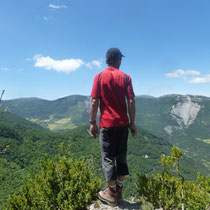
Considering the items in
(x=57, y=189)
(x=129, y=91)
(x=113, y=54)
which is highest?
(x=113, y=54)

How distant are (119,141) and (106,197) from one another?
1388 millimetres

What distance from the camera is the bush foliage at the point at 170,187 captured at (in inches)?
147

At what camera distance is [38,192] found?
3881 mm

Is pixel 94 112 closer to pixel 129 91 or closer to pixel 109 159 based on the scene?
pixel 129 91

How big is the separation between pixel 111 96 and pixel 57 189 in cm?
255

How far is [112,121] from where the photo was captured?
395 centimetres

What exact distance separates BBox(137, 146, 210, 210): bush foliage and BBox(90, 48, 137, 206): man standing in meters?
0.70

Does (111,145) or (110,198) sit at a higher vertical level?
(111,145)

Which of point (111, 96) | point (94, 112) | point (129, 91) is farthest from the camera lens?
point (129, 91)

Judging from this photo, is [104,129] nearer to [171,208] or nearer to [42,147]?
[171,208]

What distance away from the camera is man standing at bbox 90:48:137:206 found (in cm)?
397

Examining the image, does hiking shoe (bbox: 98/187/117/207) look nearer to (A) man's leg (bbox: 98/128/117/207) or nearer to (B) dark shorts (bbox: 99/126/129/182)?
(A) man's leg (bbox: 98/128/117/207)

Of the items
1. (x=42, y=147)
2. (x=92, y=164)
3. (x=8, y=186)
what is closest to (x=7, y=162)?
(x=42, y=147)

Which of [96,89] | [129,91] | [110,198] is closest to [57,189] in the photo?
[110,198]
